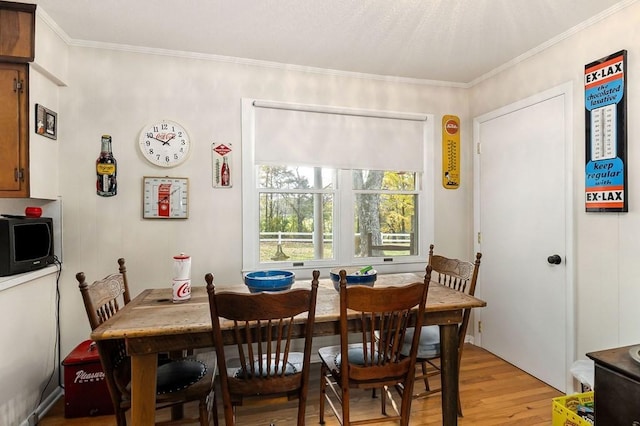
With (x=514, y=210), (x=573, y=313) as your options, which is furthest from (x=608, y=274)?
(x=514, y=210)

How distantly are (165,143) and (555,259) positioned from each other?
3020 mm

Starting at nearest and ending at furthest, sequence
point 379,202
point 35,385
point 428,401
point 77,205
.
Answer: point 35,385 → point 428,401 → point 77,205 → point 379,202

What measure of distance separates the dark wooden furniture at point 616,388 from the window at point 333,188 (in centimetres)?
192

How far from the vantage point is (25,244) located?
2152 millimetres

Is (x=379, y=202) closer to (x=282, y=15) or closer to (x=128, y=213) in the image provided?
(x=282, y=15)

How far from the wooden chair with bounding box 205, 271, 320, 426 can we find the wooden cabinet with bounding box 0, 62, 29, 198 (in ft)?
5.15

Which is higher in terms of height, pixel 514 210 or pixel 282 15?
pixel 282 15

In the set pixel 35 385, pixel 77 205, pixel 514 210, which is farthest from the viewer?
pixel 514 210

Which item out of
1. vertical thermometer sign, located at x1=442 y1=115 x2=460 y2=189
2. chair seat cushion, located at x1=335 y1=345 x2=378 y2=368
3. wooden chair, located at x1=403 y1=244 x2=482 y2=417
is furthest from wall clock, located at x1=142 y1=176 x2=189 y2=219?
vertical thermometer sign, located at x1=442 y1=115 x2=460 y2=189

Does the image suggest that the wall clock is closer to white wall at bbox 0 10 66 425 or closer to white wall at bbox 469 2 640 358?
white wall at bbox 0 10 66 425

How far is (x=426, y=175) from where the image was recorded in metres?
3.41

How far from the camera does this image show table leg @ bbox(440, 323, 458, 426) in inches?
74.2

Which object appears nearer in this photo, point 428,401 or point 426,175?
point 428,401

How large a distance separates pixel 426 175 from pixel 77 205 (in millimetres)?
2910
